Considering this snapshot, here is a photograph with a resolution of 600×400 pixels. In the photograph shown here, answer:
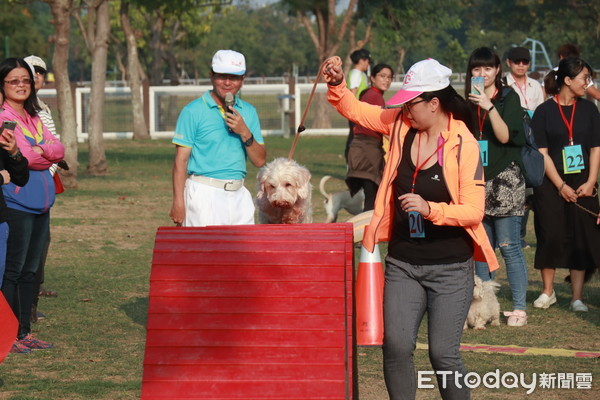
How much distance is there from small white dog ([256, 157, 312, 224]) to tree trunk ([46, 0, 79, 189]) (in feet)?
39.0

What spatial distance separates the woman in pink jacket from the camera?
25.0ft

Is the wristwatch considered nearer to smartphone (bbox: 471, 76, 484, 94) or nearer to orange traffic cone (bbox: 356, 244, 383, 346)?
smartphone (bbox: 471, 76, 484, 94)

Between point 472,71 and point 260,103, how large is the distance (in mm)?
32295

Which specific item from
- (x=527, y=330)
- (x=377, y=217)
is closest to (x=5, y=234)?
(x=377, y=217)

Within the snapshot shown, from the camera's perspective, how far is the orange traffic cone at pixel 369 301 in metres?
5.47

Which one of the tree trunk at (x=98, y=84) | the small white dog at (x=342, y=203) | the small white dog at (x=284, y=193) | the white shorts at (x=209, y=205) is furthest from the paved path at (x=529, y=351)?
the tree trunk at (x=98, y=84)

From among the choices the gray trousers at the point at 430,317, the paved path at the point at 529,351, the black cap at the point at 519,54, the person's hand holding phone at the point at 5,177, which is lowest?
the paved path at the point at 529,351

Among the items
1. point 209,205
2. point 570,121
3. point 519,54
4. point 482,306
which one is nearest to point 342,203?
point 519,54

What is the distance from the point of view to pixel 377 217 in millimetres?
5516

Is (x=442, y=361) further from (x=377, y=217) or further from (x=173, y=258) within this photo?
(x=173, y=258)

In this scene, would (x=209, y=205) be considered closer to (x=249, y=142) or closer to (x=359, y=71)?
(x=249, y=142)

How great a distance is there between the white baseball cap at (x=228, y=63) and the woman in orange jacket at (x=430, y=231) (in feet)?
6.87

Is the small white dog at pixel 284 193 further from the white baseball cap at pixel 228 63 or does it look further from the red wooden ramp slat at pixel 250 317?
the red wooden ramp slat at pixel 250 317

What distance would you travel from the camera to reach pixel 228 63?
7270mm
